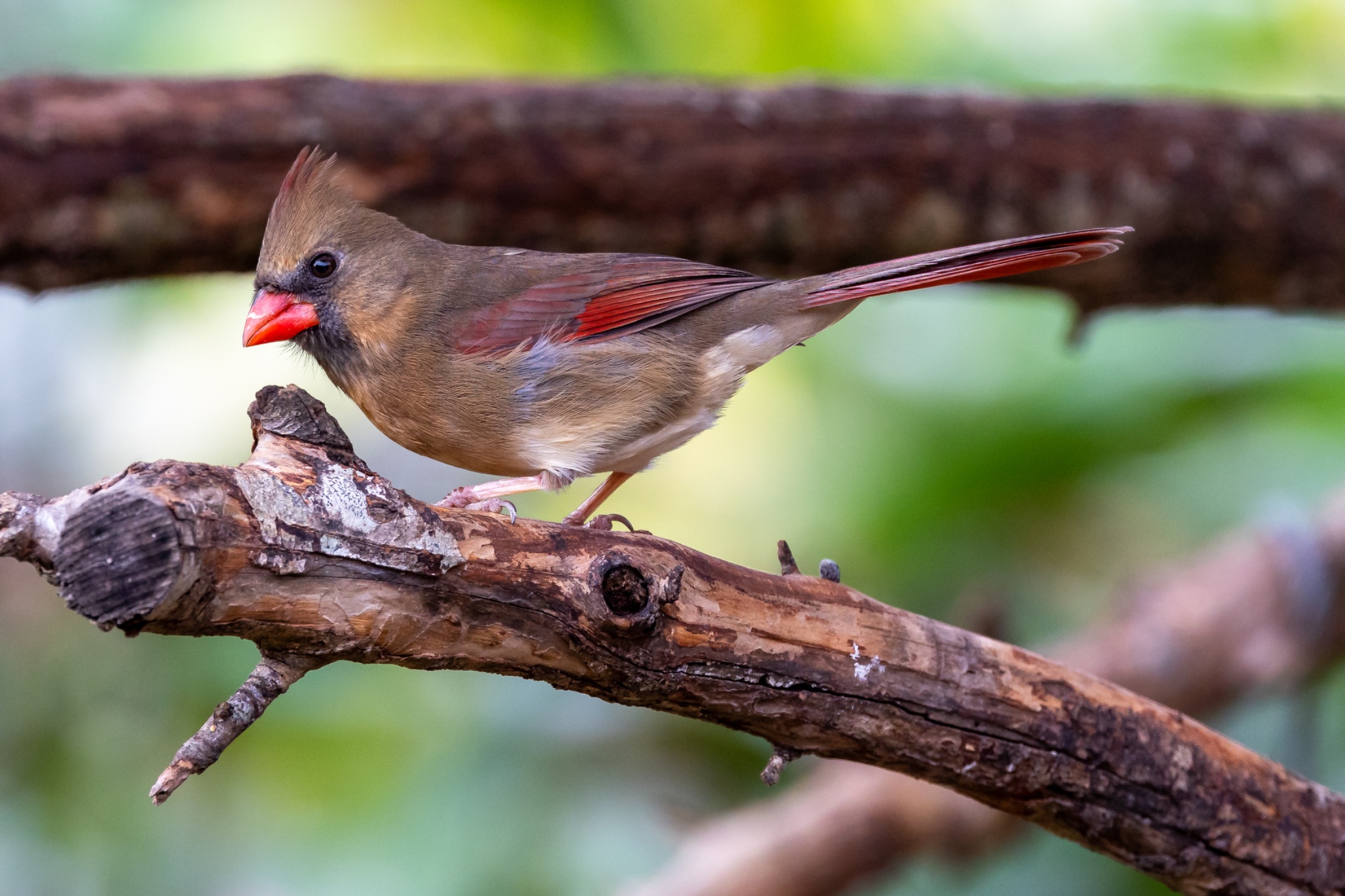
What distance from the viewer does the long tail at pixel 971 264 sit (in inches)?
115

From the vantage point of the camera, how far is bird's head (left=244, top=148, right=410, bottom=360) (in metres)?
3.15

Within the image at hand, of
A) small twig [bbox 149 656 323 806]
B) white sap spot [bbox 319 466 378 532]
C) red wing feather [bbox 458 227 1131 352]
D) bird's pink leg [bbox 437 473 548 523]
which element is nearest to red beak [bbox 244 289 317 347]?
red wing feather [bbox 458 227 1131 352]

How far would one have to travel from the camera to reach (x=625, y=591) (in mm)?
2297

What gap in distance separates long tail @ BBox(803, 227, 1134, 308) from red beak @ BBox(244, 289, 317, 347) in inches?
51.7

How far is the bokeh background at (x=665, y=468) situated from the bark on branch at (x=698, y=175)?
0.54 m

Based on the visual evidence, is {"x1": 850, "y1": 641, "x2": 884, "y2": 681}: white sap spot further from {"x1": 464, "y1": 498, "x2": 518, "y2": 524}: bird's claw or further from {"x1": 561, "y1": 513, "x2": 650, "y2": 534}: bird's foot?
{"x1": 464, "y1": 498, "x2": 518, "y2": 524}: bird's claw

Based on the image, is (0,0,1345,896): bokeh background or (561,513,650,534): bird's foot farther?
(0,0,1345,896): bokeh background

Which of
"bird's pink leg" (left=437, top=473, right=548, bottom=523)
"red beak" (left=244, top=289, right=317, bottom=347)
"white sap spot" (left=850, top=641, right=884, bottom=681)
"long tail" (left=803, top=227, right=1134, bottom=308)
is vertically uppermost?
"long tail" (left=803, top=227, right=1134, bottom=308)

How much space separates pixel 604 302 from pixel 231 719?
166 cm

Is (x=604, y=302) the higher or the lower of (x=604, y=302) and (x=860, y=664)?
the higher

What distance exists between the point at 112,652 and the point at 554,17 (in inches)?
141

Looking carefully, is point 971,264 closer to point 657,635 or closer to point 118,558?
point 657,635

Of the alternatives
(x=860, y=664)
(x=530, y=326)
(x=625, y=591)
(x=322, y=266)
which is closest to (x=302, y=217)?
(x=322, y=266)

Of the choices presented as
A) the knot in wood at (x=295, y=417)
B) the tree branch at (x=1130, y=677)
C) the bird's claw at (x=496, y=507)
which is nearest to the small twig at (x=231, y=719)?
the knot in wood at (x=295, y=417)
